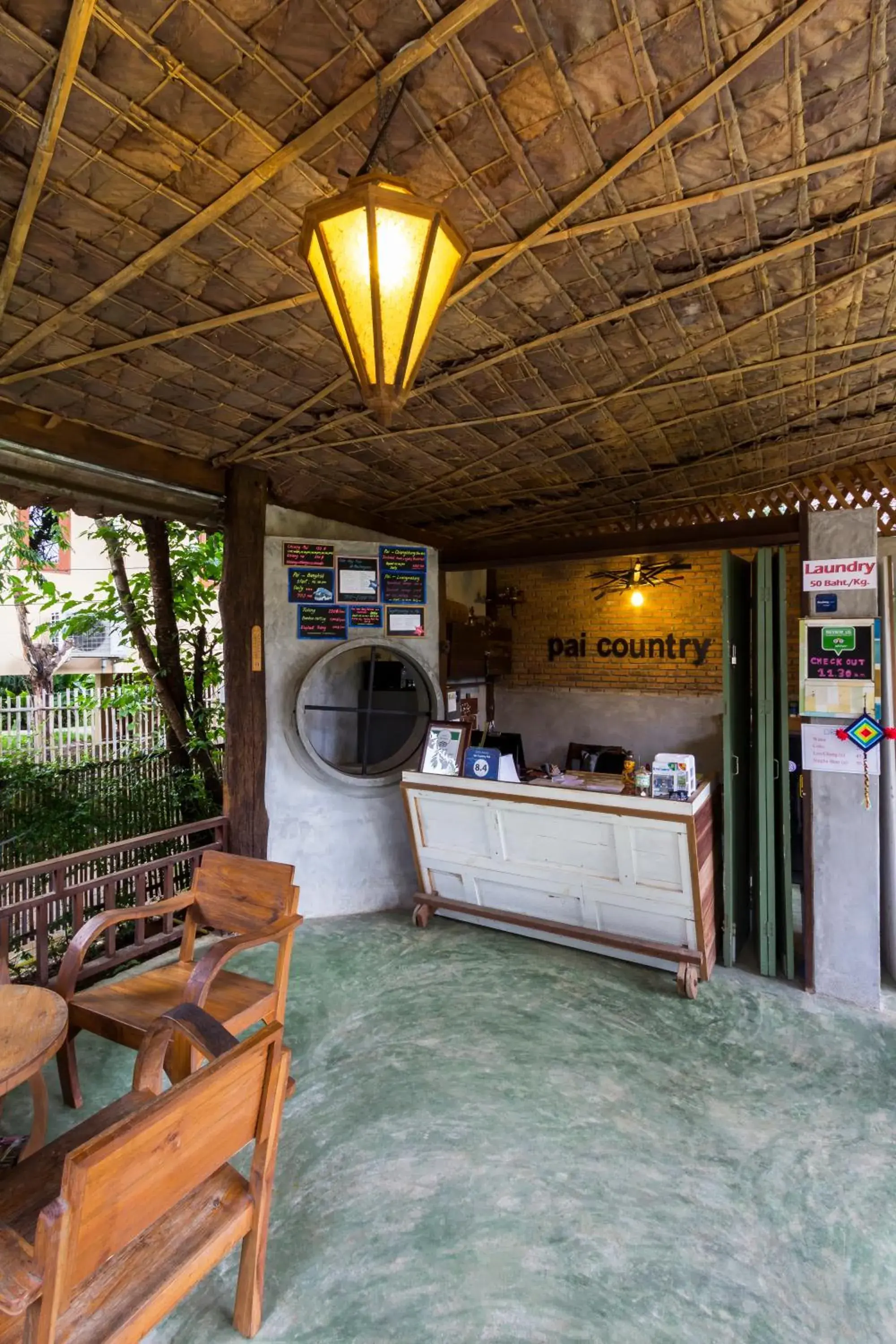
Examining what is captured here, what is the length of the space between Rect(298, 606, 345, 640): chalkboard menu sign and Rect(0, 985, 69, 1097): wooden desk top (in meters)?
2.58

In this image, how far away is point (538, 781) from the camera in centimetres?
386

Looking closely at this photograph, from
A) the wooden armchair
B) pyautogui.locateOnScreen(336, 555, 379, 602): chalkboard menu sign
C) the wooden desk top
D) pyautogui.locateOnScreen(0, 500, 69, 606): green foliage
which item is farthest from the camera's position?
pyautogui.locateOnScreen(0, 500, 69, 606): green foliage

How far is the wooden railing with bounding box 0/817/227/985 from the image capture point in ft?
10.2

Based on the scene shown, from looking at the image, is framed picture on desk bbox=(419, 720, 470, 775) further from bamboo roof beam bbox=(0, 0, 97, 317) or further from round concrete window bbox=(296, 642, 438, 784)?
bamboo roof beam bbox=(0, 0, 97, 317)

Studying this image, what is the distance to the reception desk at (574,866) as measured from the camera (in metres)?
3.41

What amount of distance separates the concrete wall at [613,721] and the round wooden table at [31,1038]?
5.64m

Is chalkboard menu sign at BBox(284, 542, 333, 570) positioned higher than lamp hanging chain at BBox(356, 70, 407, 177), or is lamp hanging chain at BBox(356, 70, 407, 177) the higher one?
lamp hanging chain at BBox(356, 70, 407, 177)

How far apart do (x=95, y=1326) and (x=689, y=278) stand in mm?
3179

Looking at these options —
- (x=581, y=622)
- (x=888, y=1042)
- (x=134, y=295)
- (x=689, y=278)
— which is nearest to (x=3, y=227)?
(x=134, y=295)

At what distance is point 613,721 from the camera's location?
22.9 feet

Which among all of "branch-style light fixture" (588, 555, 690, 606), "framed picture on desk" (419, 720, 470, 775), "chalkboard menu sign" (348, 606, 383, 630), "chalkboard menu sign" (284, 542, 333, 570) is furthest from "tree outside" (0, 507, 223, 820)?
"branch-style light fixture" (588, 555, 690, 606)

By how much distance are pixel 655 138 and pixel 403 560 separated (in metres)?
3.12

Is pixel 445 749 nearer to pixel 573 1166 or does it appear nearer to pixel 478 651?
pixel 573 1166

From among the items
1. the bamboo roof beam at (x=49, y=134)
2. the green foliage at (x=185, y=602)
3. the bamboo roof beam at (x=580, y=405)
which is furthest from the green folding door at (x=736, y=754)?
the green foliage at (x=185, y=602)
